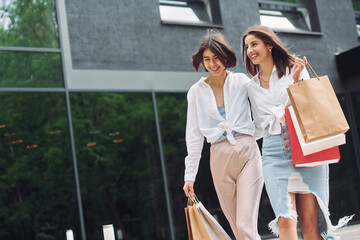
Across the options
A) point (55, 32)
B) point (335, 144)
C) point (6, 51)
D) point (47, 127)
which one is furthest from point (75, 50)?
point (335, 144)

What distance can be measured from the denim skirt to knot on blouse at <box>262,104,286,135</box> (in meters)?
0.04

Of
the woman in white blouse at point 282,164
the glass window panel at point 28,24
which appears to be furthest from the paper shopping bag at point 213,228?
the glass window panel at point 28,24

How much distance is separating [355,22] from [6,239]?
8.30 m

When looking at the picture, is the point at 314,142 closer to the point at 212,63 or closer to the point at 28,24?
the point at 212,63

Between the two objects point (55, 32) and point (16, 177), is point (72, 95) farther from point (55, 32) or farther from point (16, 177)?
point (16, 177)

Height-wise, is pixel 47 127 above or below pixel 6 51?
below

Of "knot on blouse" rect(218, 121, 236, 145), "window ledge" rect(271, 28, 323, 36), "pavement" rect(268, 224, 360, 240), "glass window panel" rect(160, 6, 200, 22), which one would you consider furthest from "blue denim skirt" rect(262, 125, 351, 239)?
"window ledge" rect(271, 28, 323, 36)

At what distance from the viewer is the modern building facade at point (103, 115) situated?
802 cm

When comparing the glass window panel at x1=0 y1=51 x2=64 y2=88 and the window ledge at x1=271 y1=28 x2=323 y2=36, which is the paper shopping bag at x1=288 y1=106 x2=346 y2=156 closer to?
the glass window panel at x1=0 y1=51 x2=64 y2=88

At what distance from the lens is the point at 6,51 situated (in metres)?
7.64

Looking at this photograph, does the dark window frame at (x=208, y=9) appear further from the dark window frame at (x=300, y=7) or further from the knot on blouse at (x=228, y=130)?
the knot on blouse at (x=228, y=130)

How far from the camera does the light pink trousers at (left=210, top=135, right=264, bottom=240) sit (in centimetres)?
320

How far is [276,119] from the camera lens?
10.3ft

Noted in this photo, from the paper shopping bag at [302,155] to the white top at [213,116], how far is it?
379mm
